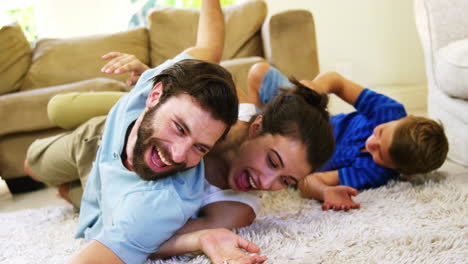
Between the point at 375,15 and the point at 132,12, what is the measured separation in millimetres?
2050

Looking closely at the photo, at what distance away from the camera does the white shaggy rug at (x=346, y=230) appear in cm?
85

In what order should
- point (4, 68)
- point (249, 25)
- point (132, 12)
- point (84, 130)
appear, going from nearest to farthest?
1. point (84, 130)
2. point (4, 68)
3. point (249, 25)
4. point (132, 12)

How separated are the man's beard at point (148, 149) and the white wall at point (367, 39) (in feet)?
7.83

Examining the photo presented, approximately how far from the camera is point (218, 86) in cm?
92

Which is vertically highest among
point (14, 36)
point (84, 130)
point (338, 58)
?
point (14, 36)

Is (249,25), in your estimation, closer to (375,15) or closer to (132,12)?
(375,15)

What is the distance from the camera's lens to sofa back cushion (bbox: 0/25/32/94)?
2321mm

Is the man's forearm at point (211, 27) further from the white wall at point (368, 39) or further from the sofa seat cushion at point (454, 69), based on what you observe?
the white wall at point (368, 39)

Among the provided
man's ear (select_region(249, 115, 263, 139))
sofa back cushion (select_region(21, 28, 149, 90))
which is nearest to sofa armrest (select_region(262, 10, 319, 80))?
man's ear (select_region(249, 115, 263, 139))

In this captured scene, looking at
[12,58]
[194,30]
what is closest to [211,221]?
[194,30]

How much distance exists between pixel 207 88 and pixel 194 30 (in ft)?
5.86

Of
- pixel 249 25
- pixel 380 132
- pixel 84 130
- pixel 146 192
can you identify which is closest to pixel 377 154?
pixel 380 132

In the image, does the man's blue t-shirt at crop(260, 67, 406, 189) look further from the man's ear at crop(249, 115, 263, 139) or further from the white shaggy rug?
the man's ear at crop(249, 115, 263, 139)

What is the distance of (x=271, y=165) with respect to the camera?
1.05m
